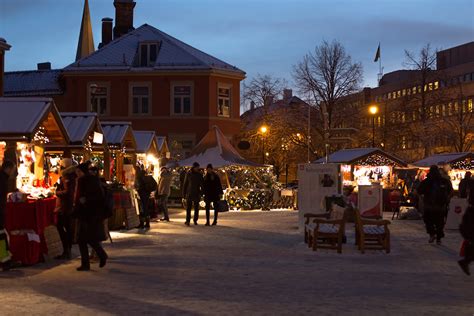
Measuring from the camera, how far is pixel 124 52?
49.7 metres

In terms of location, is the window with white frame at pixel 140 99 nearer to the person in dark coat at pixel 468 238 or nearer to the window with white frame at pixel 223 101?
the window with white frame at pixel 223 101

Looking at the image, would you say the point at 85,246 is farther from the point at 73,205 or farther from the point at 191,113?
the point at 191,113

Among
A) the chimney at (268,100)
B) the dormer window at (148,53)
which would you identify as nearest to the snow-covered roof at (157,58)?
the dormer window at (148,53)

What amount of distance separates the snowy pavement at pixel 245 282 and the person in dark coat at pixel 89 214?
35cm

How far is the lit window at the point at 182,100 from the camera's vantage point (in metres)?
47.9

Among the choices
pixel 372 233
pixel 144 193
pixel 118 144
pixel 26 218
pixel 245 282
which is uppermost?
pixel 118 144

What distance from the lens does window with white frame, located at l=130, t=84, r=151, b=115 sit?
48.5m

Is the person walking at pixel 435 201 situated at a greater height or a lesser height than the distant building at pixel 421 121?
lesser

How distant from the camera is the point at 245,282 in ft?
35.4

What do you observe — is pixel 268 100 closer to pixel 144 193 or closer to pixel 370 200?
pixel 370 200

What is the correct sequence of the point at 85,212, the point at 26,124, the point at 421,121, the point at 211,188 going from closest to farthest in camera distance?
the point at 85,212
the point at 26,124
the point at 211,188
the point at 421,121

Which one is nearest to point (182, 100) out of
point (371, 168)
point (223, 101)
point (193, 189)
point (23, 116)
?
point (223, 101)

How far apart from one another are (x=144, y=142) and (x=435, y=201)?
15.6 m

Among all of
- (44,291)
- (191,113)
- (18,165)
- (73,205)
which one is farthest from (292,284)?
(191,113)
